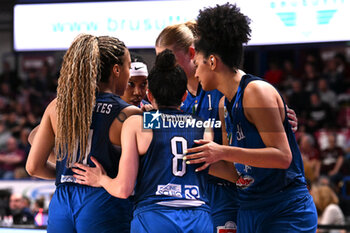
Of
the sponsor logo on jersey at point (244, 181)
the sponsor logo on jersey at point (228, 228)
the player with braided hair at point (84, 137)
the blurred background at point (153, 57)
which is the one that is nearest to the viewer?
the player with braided hair at point (84, 137)

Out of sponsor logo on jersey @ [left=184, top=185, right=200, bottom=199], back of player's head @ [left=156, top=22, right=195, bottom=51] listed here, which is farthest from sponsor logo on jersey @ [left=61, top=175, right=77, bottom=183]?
back of player's head @ [left=156, top=22, right=195, bottom=51]

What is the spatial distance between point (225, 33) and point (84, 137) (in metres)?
0.93

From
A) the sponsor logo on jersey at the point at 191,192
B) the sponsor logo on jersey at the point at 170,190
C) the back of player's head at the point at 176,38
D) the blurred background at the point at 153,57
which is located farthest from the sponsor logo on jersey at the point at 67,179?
the back of player's head at the point at 176,38

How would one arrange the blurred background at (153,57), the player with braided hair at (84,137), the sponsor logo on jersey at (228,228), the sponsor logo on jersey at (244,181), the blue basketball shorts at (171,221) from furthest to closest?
the blurred background at (153,57) → the sponsor logo on jersey at (228,228) → the sponsor logo on jersey at (244,181) → the player with braided hair at (84,137) → the blue basketball shorts at (171,221)

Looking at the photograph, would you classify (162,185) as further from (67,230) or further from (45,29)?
(45,29)

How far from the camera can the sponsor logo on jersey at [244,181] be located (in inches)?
106

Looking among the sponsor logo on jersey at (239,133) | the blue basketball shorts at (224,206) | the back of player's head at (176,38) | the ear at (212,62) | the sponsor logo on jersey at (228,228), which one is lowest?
the sponsor logo on jersey at (228,228)

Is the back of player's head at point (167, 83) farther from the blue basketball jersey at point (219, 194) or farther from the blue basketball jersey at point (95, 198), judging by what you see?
the blue basketball jersey at point (219, 194)

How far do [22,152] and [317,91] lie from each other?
6.07 metres

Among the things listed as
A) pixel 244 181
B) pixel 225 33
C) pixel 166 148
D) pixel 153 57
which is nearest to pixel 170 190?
pixel 166 148

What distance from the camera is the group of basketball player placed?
2354 mm

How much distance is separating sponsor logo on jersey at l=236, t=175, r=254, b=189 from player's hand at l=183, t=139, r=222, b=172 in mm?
383

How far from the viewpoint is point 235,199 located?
10.0 ft

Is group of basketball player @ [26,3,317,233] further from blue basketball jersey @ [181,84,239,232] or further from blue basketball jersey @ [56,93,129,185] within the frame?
blue basketball jersey @ [181,84,239,232]
